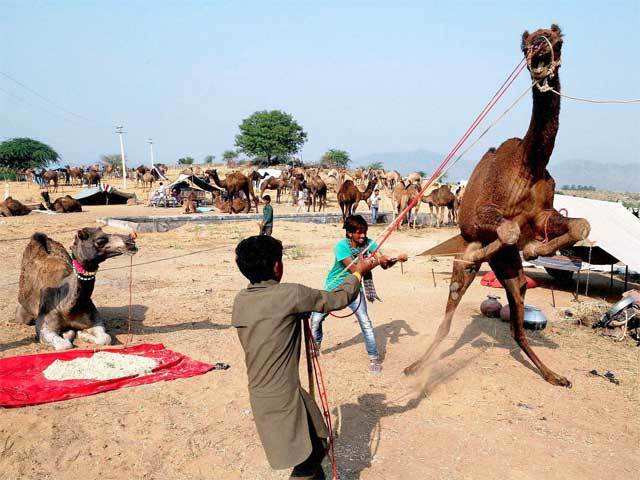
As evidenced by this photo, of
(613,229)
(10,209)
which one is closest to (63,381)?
(613,229)

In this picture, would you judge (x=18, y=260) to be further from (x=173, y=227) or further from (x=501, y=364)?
(x=501, y=364)

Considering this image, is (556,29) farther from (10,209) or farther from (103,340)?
(10,209)

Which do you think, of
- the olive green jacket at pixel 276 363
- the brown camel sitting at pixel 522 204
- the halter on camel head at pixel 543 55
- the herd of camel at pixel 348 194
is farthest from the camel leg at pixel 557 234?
the herd of camel at pixel 348 194

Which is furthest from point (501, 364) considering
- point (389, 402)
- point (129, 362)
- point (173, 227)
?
point (173, 227)

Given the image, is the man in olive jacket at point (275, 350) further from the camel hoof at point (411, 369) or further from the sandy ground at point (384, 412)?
the camel hoof at point (411, 369)

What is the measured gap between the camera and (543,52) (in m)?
3.80

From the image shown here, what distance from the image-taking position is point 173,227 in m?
20.0

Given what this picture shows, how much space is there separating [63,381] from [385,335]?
166 inches

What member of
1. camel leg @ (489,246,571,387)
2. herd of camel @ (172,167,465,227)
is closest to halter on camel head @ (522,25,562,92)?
camel leg @ (489,246,571,387)

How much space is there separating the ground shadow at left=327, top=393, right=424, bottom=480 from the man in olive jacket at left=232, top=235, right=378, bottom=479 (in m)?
1.20

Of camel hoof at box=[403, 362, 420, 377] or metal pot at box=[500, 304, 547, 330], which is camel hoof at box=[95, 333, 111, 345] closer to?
camel hoof at box=[403, 362, 420, 377]

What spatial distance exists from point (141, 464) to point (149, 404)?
1007 millimetres

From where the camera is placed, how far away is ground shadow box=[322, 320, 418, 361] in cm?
653

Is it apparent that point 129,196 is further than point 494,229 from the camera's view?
Yes
